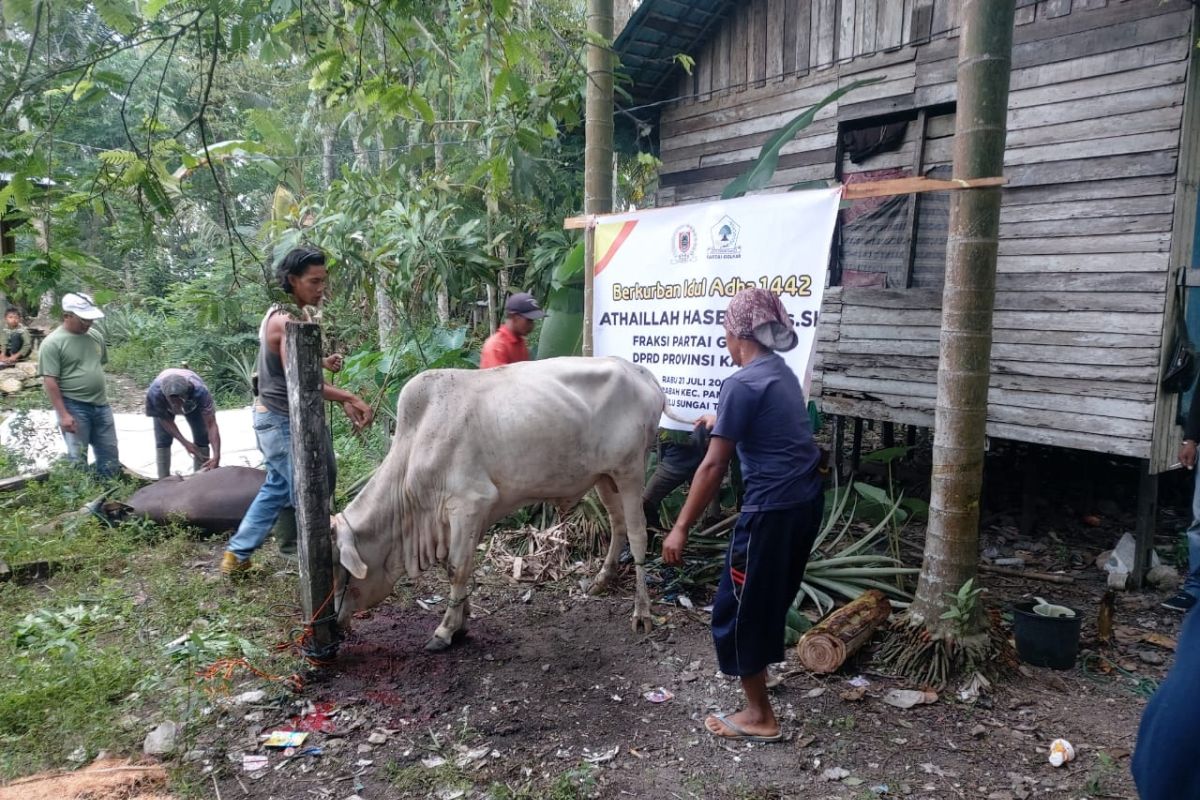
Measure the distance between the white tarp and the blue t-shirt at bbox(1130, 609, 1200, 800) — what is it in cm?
732

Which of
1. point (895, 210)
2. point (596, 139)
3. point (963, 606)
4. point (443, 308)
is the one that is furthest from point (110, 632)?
point (895, 210)

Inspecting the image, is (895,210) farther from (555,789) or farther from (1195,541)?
(555,789)

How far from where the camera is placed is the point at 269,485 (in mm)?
5059

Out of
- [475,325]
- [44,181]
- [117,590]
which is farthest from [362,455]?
[44,181]

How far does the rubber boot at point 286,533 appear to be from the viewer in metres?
5.41

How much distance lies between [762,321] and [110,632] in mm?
4058

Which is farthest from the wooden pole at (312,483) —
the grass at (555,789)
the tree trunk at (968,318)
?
the tree trunk at (968,318)

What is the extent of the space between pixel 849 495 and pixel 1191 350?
8.20ft

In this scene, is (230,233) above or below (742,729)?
above

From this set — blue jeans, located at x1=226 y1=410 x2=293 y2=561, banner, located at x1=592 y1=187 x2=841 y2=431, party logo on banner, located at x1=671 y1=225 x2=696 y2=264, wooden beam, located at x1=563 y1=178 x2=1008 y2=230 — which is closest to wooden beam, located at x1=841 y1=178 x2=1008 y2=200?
wooden beam, located at x1=563 y1=178 x2=1008 y2=230

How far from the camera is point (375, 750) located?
3369 millimetres

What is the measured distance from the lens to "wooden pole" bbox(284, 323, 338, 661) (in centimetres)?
382

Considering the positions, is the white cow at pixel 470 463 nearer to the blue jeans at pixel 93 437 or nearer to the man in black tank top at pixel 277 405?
the man in black tank top at pixel 277 405

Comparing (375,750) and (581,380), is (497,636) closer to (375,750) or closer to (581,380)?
(375,750)
